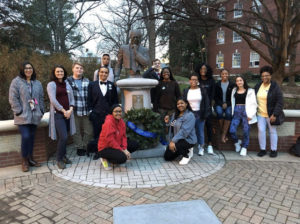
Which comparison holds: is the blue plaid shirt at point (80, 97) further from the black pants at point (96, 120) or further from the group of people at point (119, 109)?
the black pants at point (96, 120)

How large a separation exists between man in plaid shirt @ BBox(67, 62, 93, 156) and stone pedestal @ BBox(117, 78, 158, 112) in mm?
772

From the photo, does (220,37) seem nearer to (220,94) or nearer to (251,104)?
(220,94)

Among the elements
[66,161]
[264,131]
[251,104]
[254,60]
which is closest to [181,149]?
[251,104]

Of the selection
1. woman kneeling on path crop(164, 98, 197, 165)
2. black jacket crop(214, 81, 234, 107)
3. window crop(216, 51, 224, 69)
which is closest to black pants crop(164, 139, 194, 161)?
woman kneeling on path crop(164, 98, 197, 165)

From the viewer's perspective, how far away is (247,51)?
30391 mm

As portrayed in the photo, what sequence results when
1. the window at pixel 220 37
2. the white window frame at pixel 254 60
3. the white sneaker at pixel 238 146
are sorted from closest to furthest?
the white sneaker at pixel 238 146 < the white window frame at pixel 254 60 < the window at pixel 220 37

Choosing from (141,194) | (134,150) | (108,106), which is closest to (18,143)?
(108,106)

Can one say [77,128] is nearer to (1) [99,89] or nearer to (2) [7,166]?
(1) [99,89]

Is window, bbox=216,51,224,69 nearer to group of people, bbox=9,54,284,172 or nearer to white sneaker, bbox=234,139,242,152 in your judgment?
white sneaker, bbox=234,139,242,152

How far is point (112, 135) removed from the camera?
4020mm

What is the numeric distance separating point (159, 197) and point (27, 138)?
2532 mm

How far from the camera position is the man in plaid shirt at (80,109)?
4656 millimetres

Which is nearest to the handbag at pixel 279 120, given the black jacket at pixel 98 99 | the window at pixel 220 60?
the black jacket at pixel 98 99

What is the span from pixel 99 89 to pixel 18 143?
1.86 metres
